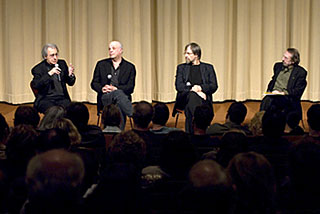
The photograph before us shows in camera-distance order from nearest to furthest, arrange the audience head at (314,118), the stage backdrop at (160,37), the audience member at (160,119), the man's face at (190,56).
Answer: the audience head at (314,118) → the audience member at (160,119) → the man's face at (190,56) → the stage backdrop at (160,37)

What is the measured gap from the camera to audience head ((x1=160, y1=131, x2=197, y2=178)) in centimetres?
296

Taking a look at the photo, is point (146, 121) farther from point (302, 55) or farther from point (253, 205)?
point (302, 55)

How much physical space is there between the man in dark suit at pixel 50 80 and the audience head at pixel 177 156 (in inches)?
109

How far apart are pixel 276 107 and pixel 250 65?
2673 mm

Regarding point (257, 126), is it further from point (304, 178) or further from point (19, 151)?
point (19, 151)

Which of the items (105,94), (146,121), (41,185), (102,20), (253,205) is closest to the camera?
(41,185)

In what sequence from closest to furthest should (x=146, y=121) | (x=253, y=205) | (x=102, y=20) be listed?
(x=253, y=205)
(x=146, y=121)
(x=102, y=20)

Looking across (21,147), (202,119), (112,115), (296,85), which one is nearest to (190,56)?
(296,85)

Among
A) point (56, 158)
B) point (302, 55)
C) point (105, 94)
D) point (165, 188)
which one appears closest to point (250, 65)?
point (302, 55)

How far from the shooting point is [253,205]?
2.31m

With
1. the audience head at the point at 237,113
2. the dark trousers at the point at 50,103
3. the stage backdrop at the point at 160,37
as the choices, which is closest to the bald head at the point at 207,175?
the audience head at the point at 237,113

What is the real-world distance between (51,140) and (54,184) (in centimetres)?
114

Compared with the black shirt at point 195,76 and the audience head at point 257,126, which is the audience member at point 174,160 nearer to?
the audience head at point 257,126

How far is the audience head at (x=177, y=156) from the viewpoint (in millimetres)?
2959
